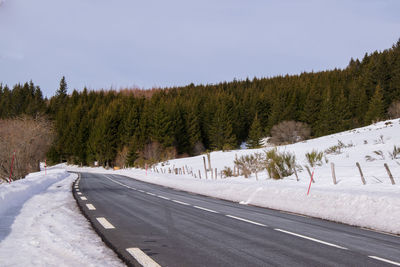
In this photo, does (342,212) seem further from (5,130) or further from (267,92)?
(267,92)

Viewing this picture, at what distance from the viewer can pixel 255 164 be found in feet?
75.8

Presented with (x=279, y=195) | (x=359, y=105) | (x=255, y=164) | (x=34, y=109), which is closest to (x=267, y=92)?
(x=359, y=105)

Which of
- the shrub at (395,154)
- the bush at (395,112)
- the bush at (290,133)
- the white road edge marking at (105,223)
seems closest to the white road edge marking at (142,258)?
the white road edge marking at (105,223)

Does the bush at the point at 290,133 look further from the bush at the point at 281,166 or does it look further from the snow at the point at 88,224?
the snow at the point at 88,224

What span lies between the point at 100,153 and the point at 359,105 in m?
64.0

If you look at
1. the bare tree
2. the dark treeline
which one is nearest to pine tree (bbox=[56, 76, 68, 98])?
the dark treeline

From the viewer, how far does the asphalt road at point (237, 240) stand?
4695 millimetres

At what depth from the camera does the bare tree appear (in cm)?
3033

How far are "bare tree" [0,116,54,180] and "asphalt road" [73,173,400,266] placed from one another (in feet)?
79.7

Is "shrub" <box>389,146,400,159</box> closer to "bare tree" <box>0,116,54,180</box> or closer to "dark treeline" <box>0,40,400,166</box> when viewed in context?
"bare tree" <box>0,116,54,180</box>

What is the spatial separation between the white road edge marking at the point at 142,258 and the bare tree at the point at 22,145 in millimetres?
26366

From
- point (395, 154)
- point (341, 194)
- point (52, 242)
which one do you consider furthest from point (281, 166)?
point (52, 242)

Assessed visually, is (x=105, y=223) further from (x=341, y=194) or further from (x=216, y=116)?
(x=216, y=116)

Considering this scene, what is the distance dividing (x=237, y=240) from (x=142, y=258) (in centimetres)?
204
